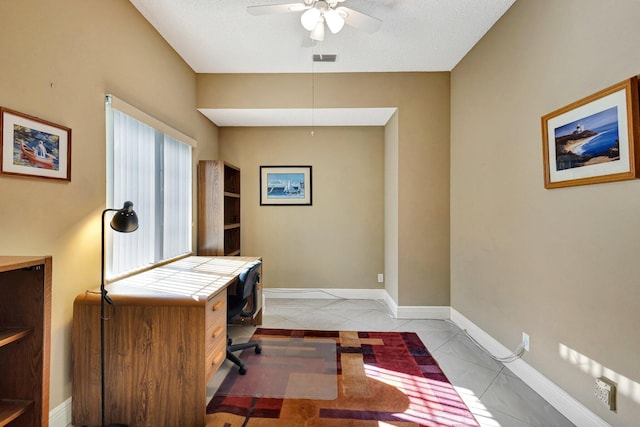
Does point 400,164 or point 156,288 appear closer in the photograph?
point 156,288

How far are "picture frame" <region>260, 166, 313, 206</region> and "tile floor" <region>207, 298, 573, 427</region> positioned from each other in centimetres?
138

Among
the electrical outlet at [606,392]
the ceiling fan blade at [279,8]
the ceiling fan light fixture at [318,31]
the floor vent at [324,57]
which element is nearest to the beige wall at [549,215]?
the electrical outlet at [606,392]

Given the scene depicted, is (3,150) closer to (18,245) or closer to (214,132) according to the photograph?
(18,245)

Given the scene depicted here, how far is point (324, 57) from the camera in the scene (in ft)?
9.72

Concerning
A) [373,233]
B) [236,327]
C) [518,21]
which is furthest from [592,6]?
[236,327]

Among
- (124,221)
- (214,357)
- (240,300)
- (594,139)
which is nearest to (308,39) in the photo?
(124,221)

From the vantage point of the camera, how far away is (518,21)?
215 cm

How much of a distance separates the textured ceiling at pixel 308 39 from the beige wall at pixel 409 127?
0.11m

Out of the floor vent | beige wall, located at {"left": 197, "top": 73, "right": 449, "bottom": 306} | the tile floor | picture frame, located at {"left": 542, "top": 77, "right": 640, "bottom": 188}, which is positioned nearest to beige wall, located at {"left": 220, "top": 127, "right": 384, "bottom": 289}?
the tile floor

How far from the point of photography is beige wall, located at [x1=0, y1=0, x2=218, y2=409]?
4.51 ft

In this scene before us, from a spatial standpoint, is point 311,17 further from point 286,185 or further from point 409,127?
point 286,185

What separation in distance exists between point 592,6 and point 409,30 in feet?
4.12

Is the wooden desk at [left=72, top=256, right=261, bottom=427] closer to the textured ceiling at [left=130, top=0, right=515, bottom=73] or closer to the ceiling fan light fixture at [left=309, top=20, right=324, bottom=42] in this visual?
the ceiling fan light fixture at [left=309, top=20, right=324, bottom=42]

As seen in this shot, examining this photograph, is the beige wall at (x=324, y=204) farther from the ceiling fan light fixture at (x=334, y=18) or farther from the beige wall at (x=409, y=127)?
the ceiling fan light fixture at (x=334, y=18)
